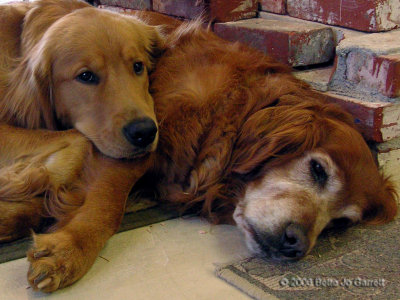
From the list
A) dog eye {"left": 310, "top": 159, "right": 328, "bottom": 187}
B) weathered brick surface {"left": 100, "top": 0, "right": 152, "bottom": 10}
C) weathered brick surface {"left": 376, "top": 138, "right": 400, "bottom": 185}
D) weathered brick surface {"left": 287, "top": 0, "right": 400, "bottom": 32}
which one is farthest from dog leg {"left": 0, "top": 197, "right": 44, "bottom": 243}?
weathered brick surface {"left": 100, "top": 0, "right": 152, "bottom": 10}

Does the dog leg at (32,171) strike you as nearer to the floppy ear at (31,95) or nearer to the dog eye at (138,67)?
the floppy ear at (31,95)

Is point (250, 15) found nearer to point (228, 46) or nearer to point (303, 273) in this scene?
point (228, 46)

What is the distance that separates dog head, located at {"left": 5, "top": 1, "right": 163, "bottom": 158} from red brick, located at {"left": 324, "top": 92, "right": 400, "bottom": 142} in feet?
2.93

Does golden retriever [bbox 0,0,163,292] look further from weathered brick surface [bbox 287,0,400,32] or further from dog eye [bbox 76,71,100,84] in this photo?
weathered brick surface [bbox 287,0,400,32]

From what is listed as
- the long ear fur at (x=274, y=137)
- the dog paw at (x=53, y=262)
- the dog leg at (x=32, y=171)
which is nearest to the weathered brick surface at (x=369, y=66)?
the long ear fur at (x=274, y=137)

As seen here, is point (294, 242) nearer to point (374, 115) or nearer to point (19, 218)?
point (374, 115)

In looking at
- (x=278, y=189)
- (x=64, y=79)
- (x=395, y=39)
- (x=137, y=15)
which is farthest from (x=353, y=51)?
(x=64, y=79)

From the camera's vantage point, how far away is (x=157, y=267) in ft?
5.15

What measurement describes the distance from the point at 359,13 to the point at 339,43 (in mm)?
212

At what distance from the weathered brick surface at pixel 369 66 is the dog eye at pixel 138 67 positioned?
0.89 m

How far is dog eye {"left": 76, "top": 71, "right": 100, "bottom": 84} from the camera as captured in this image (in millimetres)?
1826

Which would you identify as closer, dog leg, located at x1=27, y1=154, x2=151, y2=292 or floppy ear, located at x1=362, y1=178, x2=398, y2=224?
dog leg, located at x1=27, y1=154, x2=151, y2=292

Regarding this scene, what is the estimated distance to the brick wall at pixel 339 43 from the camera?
208 cm

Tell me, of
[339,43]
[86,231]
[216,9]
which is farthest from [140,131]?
[216,9]
